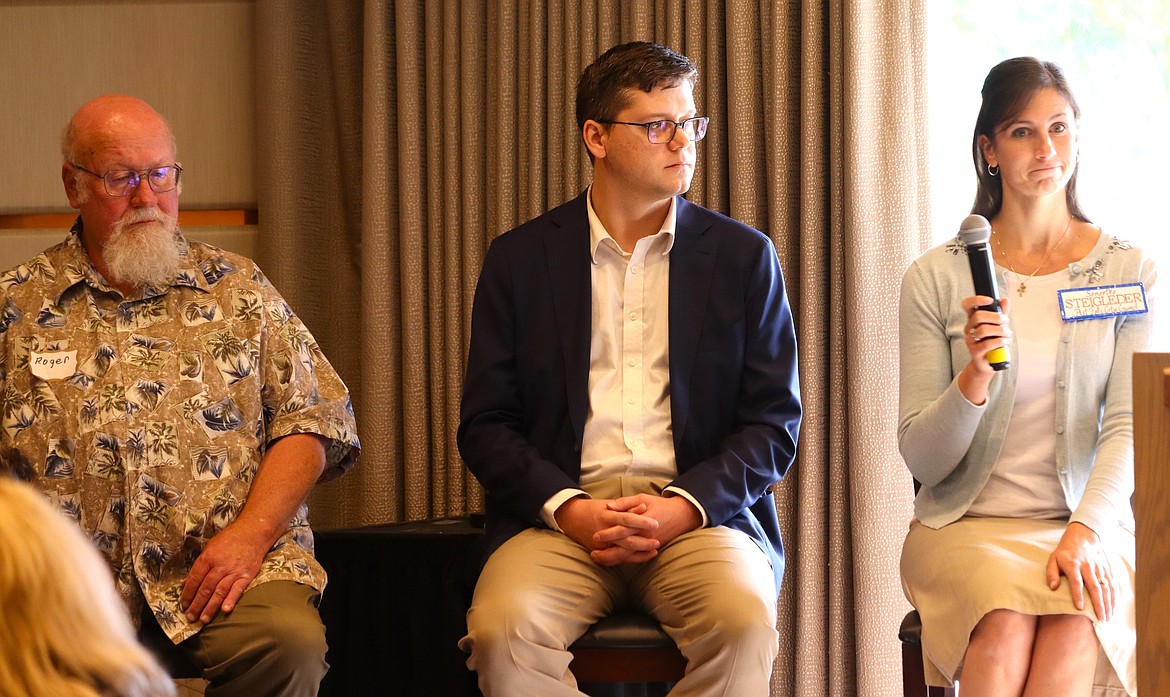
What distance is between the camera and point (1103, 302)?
2504 mm

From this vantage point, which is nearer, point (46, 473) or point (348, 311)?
point (46, 473)

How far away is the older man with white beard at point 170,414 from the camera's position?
244cm

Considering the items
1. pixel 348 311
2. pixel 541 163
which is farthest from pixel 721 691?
pixel 348 311

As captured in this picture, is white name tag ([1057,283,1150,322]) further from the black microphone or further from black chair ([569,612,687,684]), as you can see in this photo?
black chair ([569,612,687,684])

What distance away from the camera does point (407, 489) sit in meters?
3.57

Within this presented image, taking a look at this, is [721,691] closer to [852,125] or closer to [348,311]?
[852,125]

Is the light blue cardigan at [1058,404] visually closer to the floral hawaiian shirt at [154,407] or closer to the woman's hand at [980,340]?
the woman's hand at [980,340]

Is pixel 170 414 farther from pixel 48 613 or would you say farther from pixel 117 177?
pixel 48 613

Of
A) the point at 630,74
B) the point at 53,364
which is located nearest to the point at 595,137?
the point at 630,74

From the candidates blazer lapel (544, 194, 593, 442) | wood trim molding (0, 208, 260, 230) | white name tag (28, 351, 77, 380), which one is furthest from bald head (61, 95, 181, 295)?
wood trim molding (0, 208, 260, 230)

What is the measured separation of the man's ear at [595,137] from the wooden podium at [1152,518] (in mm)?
1402

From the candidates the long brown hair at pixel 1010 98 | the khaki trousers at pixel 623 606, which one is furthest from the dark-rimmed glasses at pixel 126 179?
the long brown hair at pixel 1010 98

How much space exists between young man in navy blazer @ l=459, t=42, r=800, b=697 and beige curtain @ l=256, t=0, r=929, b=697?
0.50 meters

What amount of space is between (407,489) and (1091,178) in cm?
203
